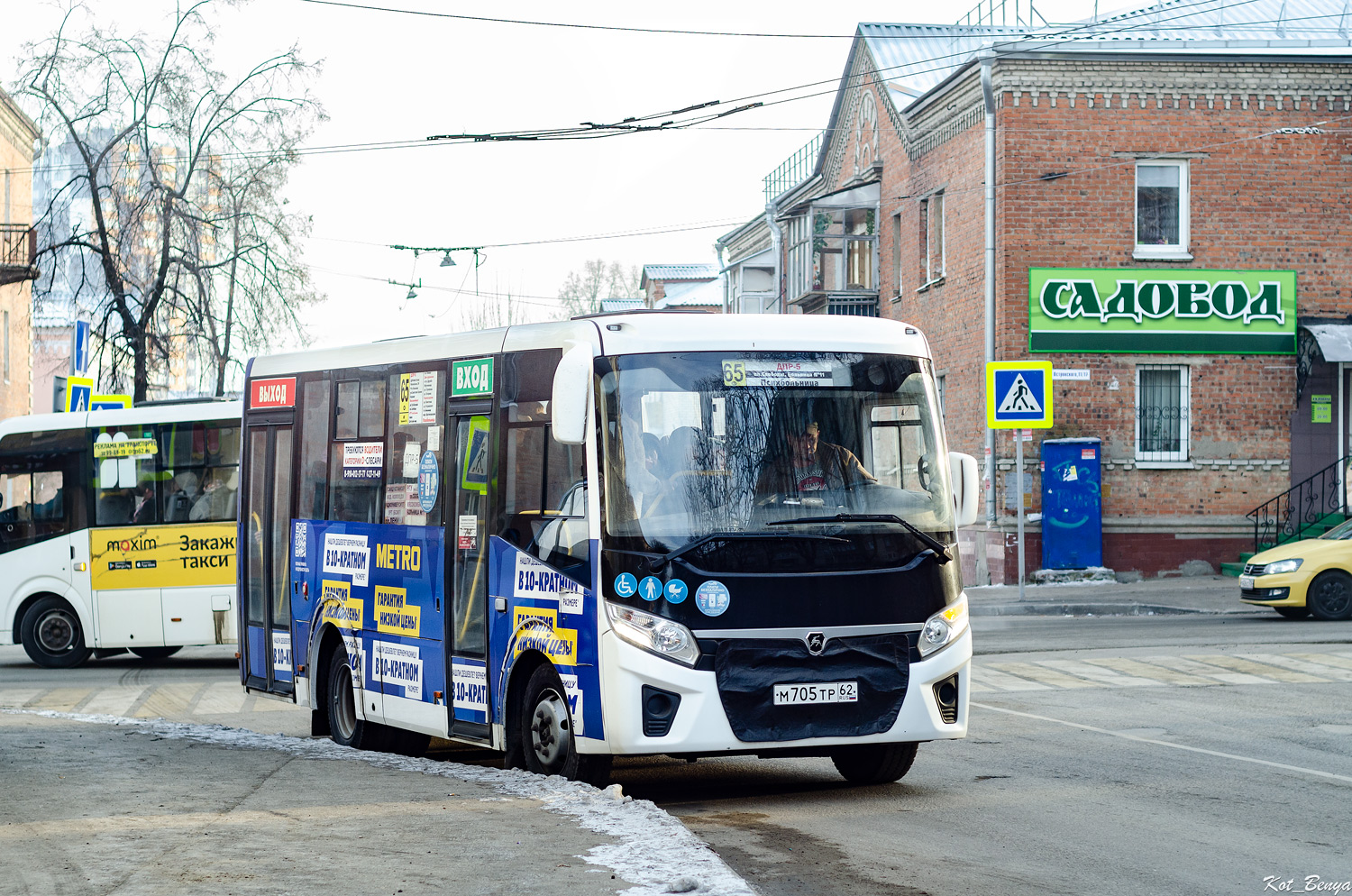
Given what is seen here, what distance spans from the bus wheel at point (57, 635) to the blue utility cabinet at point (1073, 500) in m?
15.6

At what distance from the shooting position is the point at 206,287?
31344 millimetres

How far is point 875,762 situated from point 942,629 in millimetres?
1075

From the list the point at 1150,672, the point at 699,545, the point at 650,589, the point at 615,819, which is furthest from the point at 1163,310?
the point at 615,819

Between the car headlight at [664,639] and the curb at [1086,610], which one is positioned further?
the curb at [1086,610]

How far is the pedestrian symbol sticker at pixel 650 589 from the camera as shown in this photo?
8516 millimetres

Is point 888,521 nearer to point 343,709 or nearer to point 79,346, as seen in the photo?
point 343,709

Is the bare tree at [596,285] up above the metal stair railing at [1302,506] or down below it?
above

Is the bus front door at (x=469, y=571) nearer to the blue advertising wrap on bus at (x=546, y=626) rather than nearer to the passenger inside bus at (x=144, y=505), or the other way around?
the blue advertising wrap on bus at (x=546, y=626)

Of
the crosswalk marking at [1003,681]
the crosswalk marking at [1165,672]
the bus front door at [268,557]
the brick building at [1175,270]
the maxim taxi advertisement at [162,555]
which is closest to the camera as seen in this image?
the bus front door at [268,557]

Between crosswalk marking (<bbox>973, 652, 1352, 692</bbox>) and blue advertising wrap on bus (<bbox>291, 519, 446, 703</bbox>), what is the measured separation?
5.81 metres

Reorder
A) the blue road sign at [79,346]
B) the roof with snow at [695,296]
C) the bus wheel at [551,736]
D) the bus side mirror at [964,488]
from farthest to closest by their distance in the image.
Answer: the roof with snow at [695,296]
the blue road sign at [79,346]
the bus side mirror at [964,488]
the bus wheel at [551,736]

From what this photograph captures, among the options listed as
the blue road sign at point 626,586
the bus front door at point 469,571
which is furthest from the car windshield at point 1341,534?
the blue road sign at point 626,586

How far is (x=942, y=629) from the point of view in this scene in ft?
29.7

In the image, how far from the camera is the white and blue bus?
337 inches
